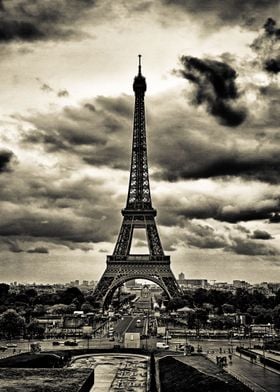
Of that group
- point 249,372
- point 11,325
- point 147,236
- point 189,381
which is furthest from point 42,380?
point 147,236

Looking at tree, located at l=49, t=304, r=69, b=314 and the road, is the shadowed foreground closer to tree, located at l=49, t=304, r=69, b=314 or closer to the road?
the road

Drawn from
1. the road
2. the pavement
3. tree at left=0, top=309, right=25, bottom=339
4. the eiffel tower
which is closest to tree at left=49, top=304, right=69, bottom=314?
the eiffel tower

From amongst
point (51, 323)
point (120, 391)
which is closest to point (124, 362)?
point (120, 391)

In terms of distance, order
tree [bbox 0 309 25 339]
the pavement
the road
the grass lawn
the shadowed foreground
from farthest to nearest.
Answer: tree [bbox 0 309 25 339] → the road → the pavement → the grass lawn → the shadowed foreground

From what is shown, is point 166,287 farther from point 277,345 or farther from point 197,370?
point 197,370

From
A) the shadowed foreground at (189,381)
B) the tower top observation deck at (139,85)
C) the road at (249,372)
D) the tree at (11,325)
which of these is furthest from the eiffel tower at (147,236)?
the shadowed foreground at (189,381)

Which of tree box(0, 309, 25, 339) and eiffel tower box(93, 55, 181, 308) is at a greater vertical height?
eiffel tower box(93, 55, 181, 308)

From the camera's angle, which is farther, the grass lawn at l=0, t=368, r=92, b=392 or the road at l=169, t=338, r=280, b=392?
the road at l=169, t=338, r=280, b=392

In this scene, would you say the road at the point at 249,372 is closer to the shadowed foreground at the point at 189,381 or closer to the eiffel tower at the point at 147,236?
the shadowed foreground at the point at 189,381
